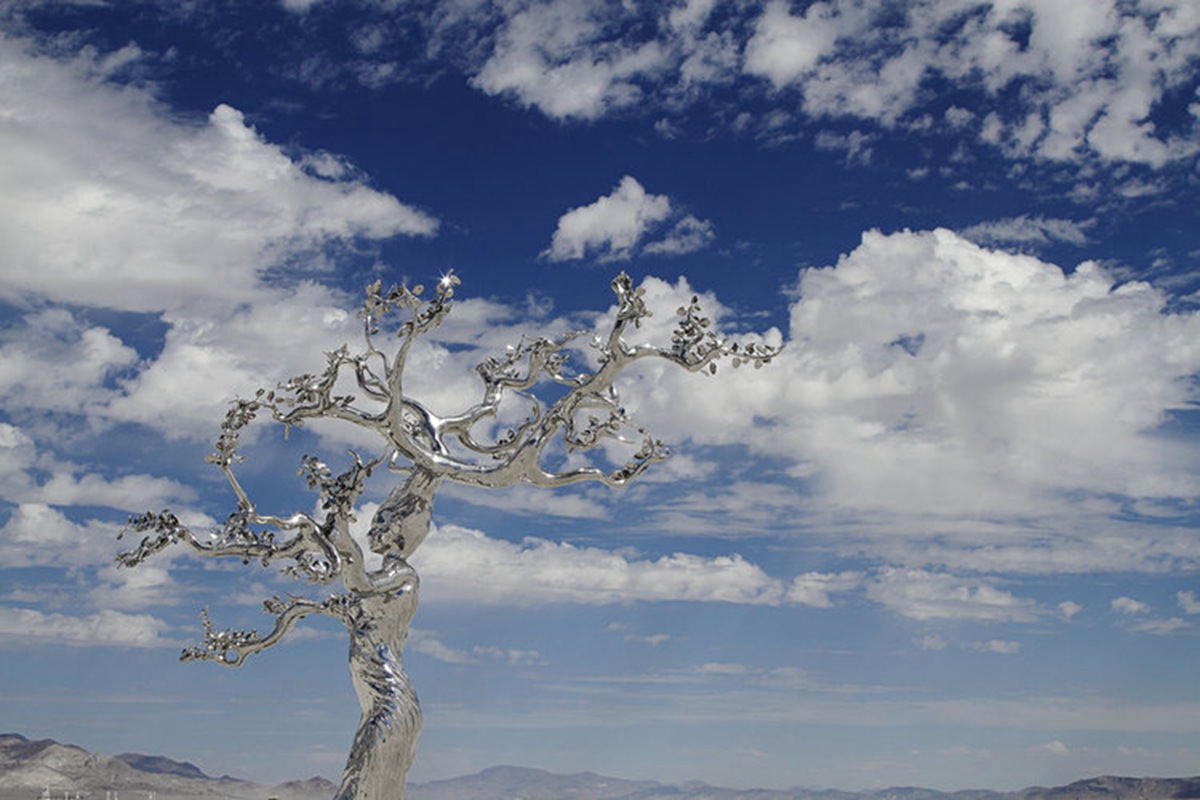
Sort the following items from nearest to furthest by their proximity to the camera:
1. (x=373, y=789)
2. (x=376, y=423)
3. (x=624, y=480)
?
(x=373, y=789)
(x=376, y=423)
(x=624, y=480)

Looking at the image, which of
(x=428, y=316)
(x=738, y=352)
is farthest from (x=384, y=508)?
(x=738, y=352)

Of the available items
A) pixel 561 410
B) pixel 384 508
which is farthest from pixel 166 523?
pixel 561 410

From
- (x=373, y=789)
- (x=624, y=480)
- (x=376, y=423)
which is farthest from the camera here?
(x=624, y=480)

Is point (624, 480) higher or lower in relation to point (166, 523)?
higher

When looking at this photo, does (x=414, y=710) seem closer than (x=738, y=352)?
Yes

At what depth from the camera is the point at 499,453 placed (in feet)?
65.3

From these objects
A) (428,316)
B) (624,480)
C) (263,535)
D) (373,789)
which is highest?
(428,316)

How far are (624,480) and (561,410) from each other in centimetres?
155

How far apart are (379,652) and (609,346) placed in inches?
214

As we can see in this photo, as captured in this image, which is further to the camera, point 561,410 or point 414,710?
point 561,410

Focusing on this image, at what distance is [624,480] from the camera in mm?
20297

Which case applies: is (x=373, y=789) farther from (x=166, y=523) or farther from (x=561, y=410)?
(x=561, y=410)

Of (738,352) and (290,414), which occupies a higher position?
(738,352)

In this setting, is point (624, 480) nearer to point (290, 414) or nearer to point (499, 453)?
point (499, 453)
